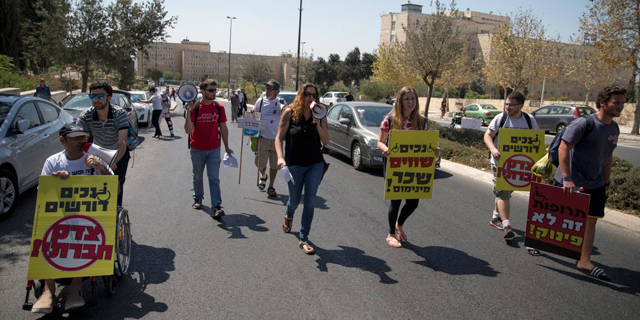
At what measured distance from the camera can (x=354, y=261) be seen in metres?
4.66

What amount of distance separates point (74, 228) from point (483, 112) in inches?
1239

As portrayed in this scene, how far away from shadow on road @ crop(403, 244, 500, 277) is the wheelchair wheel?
3.03 metres

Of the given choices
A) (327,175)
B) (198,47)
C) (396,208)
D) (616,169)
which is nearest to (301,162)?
(396,208)

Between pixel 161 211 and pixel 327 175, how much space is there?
13.7ft

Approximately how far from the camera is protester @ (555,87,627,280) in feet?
14.1

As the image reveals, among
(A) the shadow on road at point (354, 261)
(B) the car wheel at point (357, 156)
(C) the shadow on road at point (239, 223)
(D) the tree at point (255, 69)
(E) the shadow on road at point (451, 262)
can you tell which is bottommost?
(C) the shadow on road at point (239, 223)

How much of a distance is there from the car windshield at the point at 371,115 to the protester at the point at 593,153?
6.50 m

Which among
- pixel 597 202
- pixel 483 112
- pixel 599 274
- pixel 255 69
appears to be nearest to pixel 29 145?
pixel 597 202

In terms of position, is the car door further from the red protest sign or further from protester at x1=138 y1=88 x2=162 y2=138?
protester at x1=138 y1=88 x2=162 y2=138

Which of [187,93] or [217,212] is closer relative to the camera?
[187,93]

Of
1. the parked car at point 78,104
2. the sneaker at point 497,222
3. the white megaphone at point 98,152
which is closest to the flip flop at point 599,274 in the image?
the sneaker at point 497,222

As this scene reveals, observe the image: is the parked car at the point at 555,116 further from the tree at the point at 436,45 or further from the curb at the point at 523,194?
the curb at the point at 523,194

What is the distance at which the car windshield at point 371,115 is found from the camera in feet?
35.6

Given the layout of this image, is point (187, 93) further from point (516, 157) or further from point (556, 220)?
point (556, 220)
